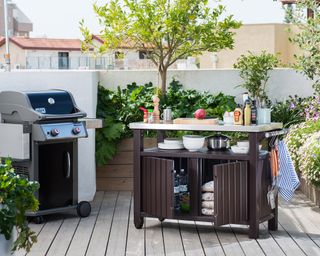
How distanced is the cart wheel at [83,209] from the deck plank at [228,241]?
47.3 inches

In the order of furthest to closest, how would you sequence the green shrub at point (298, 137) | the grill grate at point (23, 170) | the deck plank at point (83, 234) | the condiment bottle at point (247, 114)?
the green shrub at point (298, 137) < the grill grate at point (23, 170) < the condiment bottle at point (247, 114) < the deck plank at point (83, 234)

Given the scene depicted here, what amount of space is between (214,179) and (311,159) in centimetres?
147

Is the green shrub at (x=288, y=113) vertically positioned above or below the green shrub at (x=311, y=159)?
above

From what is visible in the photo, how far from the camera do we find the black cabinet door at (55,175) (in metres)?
6.80

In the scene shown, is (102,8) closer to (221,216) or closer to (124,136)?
(124,136)

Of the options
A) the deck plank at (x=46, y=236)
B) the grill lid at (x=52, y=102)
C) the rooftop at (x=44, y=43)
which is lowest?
the deck plank at (x=46, y=236)

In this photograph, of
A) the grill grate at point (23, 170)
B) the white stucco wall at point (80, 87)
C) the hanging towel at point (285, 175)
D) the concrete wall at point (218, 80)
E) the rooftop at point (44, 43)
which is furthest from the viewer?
the rooftop at point (44, 43)

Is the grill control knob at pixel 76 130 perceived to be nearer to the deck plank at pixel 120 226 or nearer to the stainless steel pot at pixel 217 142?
the deck plank at pixel 120 226

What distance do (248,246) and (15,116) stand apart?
7.50 feet

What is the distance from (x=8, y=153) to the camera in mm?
6777

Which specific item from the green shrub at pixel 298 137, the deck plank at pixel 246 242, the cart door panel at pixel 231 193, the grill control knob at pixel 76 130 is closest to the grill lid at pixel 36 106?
the grill control knob at pixel 76 130

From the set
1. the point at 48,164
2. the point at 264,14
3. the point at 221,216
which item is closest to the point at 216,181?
the point at 221,216

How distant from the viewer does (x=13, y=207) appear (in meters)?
4.09

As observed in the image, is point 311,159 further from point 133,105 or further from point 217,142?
point 133,105
